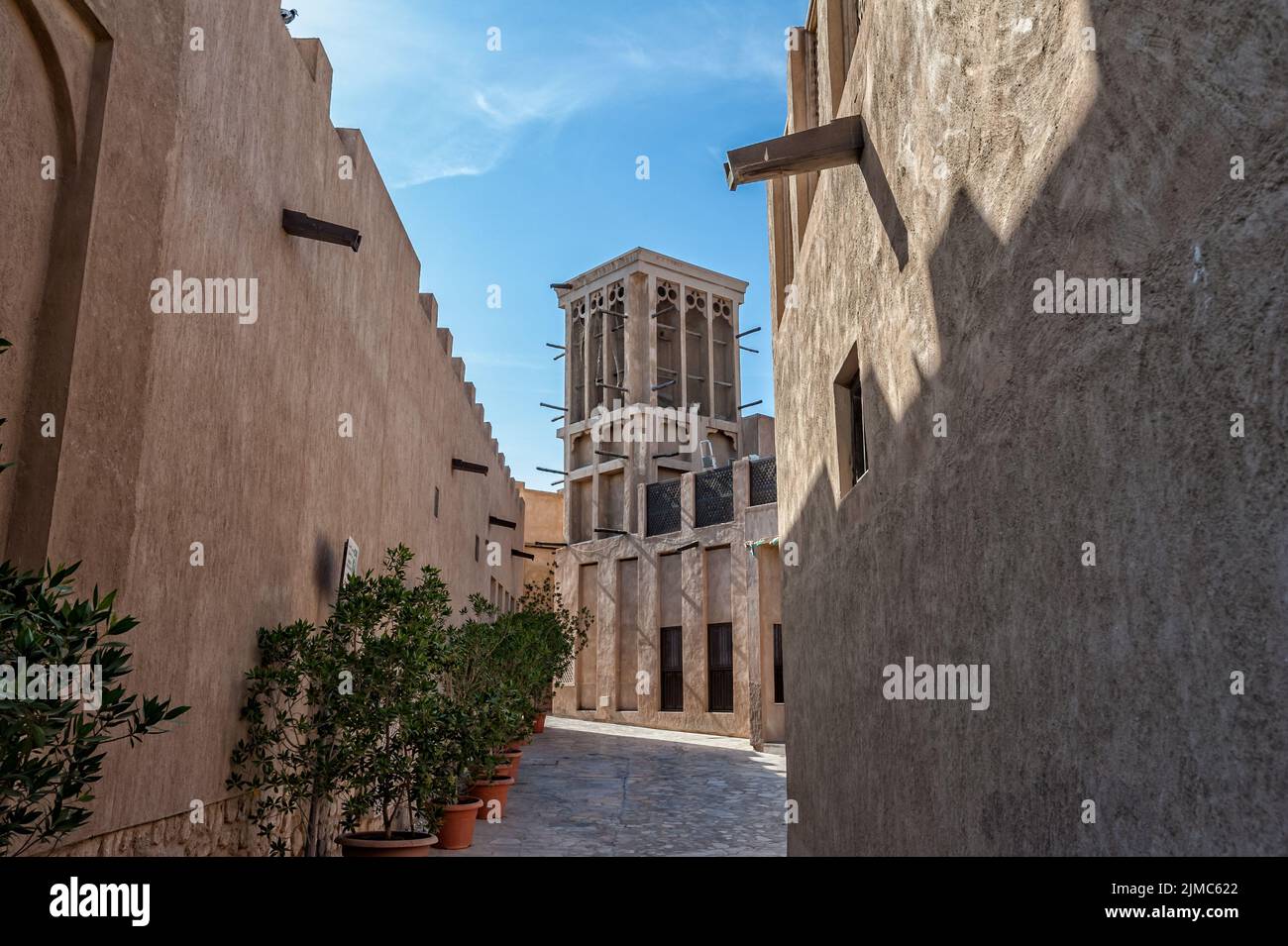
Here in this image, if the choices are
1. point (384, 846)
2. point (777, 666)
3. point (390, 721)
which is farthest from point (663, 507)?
point (384, 846)

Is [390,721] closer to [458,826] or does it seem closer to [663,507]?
[458,826]

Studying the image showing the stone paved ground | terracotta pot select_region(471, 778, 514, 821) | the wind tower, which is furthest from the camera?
the wind tower

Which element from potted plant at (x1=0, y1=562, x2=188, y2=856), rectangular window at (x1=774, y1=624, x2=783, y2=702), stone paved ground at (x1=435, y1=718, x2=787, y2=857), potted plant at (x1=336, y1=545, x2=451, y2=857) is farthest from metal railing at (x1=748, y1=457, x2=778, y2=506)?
potted plant at (x1=0, y1=562, x2=188, y2=856)

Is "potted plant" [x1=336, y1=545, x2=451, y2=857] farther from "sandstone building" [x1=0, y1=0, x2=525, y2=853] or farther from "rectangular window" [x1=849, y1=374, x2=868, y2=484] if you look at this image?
"rectangular window" [x1=849, y1=374, x2=868, y2=484]

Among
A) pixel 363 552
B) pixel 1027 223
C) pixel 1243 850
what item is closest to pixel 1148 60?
pixel 1027 223

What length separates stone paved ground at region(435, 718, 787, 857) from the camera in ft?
28.3

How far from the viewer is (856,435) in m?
6.21

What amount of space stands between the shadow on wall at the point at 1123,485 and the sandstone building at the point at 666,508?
1603cm

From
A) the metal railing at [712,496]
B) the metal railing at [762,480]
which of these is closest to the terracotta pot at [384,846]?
the metal railing at [762,480]

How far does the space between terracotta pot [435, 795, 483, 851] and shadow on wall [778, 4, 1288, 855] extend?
4618mm

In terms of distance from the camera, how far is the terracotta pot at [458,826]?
309 inches

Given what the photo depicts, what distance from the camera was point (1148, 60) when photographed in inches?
87.9

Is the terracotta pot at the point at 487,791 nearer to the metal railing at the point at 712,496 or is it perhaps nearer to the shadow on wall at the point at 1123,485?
the shadow on wall at the point at 1123,485

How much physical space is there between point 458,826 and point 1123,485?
677cm
